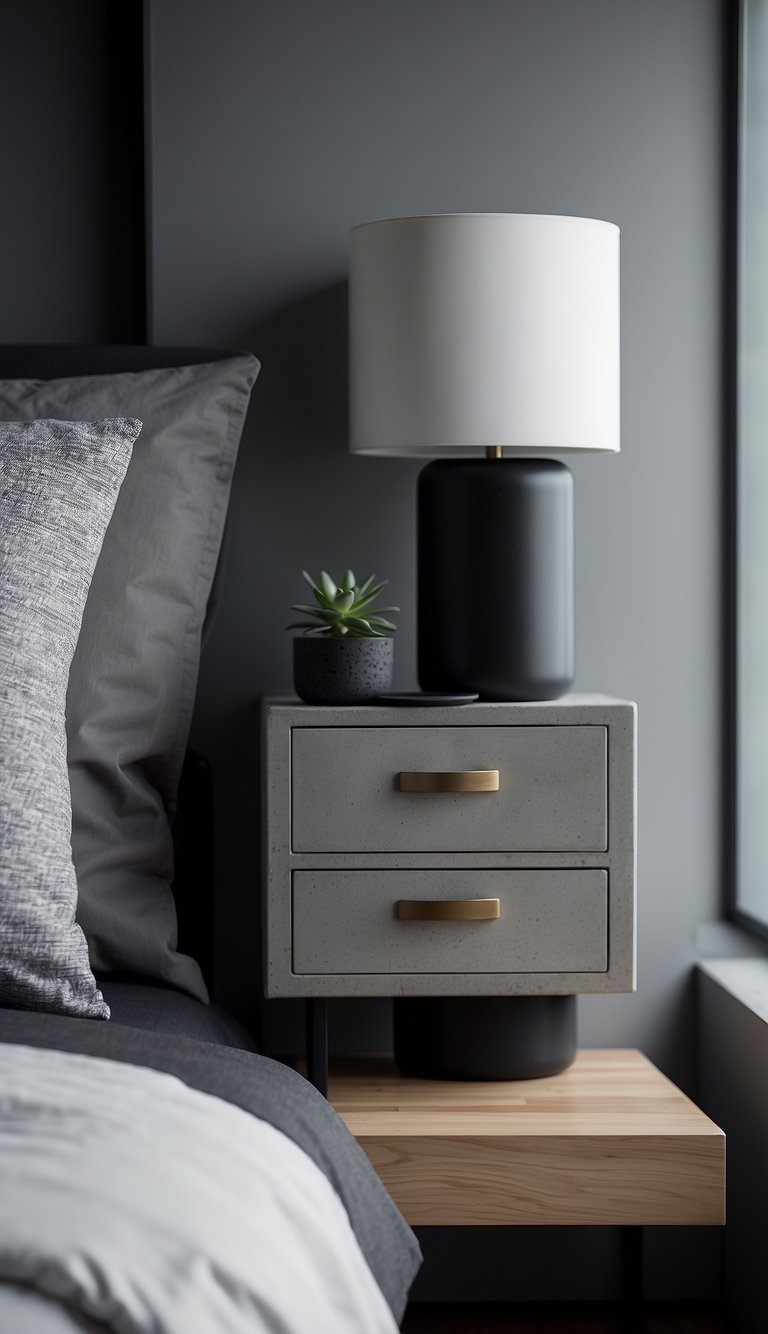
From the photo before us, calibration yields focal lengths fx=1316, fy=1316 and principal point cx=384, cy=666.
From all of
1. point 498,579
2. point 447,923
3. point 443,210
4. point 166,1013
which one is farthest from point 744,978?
point 443,210

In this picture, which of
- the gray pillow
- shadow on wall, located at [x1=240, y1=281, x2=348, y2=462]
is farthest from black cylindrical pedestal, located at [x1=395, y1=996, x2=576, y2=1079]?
shadow on wall, located at [x1=240, y1=281, x2=348, y2=462]

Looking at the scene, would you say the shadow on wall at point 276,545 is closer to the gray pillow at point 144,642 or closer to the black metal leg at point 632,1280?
the gray pillow at point 144,642

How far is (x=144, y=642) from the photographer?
1.49 metres

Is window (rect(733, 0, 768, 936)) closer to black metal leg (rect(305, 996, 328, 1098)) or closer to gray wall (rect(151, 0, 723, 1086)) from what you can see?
gray wall (rect(151, 0, 723, 1086))

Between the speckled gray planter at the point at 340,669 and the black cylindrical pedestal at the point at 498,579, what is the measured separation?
92mm

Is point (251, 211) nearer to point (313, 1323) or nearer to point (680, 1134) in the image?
point (680, 1134)

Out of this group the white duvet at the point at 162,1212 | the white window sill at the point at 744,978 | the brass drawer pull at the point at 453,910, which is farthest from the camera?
the white window sill at the point at 744,978

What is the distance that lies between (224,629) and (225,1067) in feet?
3.23

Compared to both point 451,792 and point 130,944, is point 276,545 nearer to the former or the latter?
point 451,792

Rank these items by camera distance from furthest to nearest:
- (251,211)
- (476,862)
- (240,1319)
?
(251,211) < (476,862) < (240,1319)

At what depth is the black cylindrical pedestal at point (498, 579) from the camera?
1609mm

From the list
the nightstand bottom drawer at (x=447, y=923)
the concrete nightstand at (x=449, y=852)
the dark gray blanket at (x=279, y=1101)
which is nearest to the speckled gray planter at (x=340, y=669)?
the concrete nightstand at (x=449, y=852)

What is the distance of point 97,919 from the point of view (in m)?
1.39

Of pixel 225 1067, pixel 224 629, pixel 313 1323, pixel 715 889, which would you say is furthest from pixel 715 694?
pixel 313 1323
